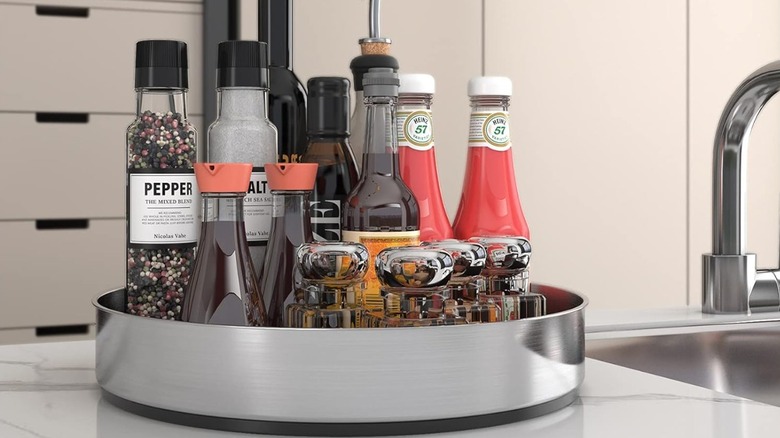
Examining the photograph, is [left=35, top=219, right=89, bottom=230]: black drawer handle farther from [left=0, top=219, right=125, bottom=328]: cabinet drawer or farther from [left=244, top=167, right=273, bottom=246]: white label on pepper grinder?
[left=244, top=167, right=273, bottom=246]: white label on pepper grinder

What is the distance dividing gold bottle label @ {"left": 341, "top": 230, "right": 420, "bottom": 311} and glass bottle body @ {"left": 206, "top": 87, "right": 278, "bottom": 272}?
86 mm

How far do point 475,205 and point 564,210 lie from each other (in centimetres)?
204

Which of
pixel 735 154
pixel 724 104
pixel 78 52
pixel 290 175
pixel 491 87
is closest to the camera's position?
pixel 290 175

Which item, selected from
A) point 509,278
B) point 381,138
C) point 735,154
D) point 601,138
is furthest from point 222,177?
point 601,138

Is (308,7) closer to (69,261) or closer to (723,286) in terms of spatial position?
(69,261)

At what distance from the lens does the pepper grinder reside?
73cm

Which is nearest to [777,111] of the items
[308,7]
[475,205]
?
[308,7]

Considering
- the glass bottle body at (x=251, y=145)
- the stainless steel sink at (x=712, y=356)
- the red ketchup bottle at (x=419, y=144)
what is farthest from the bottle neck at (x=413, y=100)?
the stainless steel sink at (x=712, y=356)

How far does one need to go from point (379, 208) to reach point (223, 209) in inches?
4.5

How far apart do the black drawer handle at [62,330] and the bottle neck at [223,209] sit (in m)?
2.01

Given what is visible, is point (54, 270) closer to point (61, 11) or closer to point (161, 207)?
point (61, 11)

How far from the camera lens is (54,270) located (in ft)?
8.31

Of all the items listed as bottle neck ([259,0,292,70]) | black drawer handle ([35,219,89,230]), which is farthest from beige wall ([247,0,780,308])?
bottle neck ([259,0,292,70])

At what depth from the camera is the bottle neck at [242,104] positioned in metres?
0.76
